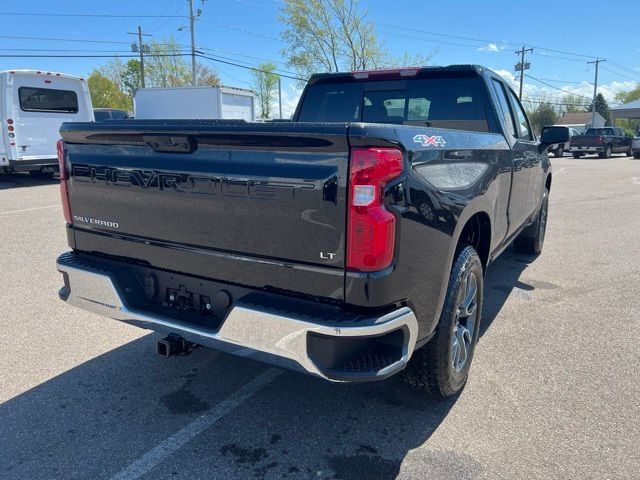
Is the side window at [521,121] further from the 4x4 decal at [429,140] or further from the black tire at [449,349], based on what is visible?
the 4x4 decal at [429,140]

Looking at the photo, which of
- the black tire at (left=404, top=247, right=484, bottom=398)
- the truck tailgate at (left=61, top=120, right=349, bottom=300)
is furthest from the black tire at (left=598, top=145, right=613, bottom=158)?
the truck tailgate at (left=61, top=120, right=349, bottom=300)

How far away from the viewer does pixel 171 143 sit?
8.24ft

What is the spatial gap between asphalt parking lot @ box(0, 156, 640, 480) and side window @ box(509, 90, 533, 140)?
5.52 feet

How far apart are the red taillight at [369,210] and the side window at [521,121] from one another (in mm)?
3193

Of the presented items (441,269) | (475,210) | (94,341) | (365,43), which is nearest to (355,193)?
(441,269)

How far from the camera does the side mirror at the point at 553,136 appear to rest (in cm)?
495

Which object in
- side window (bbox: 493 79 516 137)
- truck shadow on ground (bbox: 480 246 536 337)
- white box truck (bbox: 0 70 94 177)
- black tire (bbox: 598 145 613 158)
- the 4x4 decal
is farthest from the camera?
black tire (bbox: 598 145 613 158)

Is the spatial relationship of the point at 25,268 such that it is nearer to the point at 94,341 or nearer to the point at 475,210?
the point at 94,341

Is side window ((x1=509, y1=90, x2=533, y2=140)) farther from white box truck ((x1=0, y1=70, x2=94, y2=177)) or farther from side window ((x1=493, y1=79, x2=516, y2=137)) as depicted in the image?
white box truck ((x1=0, y1=70, x2=94, y2=177))

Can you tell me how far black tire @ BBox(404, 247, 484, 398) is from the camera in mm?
2697

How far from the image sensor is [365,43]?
3388 cm

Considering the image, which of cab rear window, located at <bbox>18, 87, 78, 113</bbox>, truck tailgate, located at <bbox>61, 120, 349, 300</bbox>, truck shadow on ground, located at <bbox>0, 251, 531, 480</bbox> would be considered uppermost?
cab rear window, located at <bbox>18, 87, 78, 113</bbox>

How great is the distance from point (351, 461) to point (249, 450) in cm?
52

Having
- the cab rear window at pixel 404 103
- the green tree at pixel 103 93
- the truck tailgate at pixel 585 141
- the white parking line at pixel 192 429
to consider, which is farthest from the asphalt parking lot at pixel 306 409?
the green tree at pixel 103 93
